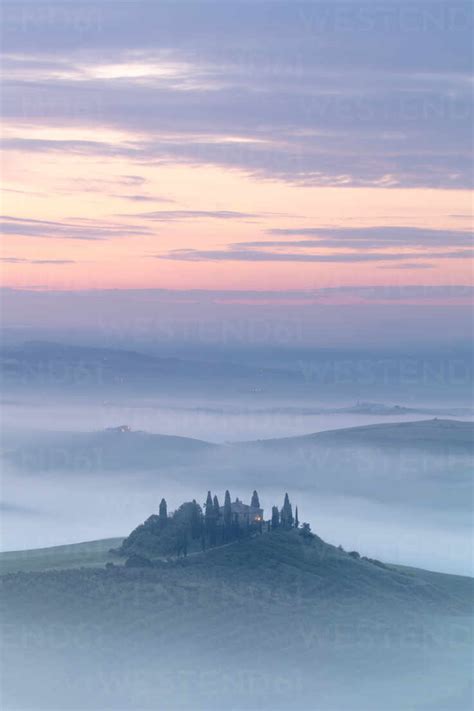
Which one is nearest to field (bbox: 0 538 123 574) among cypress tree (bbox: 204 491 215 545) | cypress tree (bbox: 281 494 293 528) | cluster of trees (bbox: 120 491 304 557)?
cluster of trees (bbox: 120 491 304 557)

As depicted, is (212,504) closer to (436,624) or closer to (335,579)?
(335,579)

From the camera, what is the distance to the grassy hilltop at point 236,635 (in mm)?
63531

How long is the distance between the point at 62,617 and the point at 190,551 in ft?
40.5

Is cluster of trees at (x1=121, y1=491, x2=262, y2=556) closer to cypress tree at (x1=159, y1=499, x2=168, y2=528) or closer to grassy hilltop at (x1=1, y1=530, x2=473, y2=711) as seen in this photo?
cypress tree at (x1=159, y1=499, x2=168, y2=528)

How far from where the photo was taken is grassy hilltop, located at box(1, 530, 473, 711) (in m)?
63.5

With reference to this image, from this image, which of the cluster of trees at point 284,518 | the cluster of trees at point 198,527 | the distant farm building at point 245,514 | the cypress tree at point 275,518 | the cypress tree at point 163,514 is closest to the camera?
the cluster of trees at point 198,527

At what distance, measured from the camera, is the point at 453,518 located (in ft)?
563

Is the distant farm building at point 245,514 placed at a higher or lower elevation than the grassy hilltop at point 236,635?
higher

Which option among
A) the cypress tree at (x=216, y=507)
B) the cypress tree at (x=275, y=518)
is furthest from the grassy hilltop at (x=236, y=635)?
the cypress tree at (x=216, y=507)

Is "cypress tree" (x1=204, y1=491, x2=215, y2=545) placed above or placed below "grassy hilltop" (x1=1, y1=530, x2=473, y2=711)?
above

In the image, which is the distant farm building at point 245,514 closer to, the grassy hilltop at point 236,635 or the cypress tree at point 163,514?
the grassy hilltop at point 236,635

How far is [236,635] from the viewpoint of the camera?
2763 inches

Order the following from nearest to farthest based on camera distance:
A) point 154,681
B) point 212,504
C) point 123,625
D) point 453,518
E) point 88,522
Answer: point 154,681, point 123,625, point 212,504, point 88,522, point 453,518

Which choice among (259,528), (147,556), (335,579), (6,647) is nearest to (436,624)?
(335,579)
